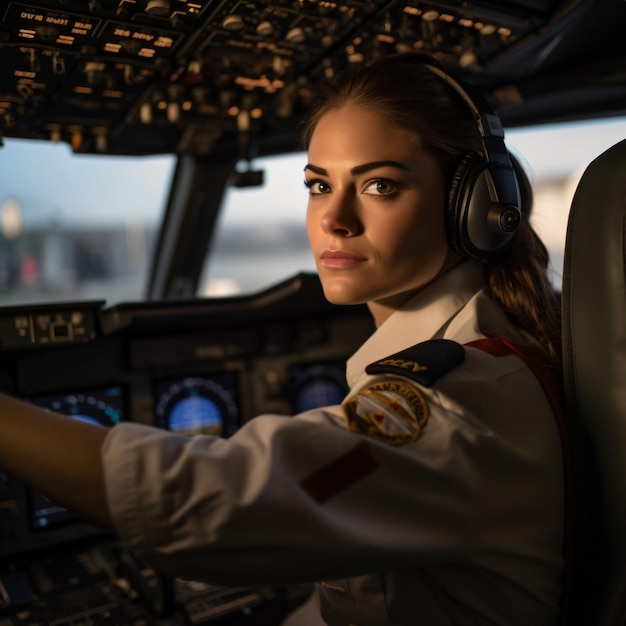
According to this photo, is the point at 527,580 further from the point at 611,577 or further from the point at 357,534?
the point at 357,534

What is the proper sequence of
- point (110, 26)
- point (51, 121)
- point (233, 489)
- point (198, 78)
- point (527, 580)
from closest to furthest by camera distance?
1. point (233, 489)
2. point (527, 580)
3. point (110, 26)
4. point (198, 78)
5. point (51, 121)

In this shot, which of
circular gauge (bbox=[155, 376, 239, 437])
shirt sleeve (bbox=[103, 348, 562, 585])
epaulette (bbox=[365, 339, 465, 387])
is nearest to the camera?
shirt sleeve (bbox=[103, 348, 562, 585])

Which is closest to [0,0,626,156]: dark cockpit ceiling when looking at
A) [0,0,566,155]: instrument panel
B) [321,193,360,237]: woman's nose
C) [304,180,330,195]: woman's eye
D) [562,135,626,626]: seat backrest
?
[0,0,566,155]: instrument panel

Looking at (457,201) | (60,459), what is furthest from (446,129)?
(60,459)

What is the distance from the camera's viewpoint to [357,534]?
63 centimetres

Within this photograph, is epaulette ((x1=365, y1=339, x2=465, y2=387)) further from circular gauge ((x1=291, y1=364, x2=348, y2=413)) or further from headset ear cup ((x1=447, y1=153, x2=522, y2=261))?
circular gauge ((x1=291, y1=364, x2=348, y2=413))

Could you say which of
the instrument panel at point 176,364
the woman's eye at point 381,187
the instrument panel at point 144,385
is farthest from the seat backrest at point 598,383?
the instrument panel at point 176,364

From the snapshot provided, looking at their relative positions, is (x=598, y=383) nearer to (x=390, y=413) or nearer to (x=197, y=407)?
(x=390, y=413)

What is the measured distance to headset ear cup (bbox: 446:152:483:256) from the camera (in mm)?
960

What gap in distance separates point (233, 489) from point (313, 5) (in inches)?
39.2

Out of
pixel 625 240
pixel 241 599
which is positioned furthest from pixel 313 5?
pixel 241 599

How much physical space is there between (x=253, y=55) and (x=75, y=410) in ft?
3.57

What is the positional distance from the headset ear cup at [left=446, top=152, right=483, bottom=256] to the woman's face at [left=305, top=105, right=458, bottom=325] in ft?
0.04

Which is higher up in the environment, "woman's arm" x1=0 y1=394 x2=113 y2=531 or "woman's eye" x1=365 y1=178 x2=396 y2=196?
"woman's eye" x1=365 y1=178 x2=396 y2=196
